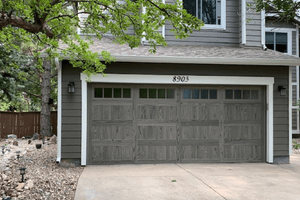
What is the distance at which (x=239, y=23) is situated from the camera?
9055mm

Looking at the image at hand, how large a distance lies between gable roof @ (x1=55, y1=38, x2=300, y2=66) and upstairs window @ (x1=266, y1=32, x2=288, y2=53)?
6765 mm

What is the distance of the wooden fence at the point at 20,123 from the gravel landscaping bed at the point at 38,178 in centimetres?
578

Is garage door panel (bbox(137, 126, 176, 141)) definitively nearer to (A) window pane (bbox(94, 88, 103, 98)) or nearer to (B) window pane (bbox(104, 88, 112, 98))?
(B) window pane (bbox(104, 88, 112, 98))

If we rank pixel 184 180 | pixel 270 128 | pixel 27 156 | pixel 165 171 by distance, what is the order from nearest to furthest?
pixel 184 180 < pixel 165 171 < pixel 270 128 < pixel 27 156

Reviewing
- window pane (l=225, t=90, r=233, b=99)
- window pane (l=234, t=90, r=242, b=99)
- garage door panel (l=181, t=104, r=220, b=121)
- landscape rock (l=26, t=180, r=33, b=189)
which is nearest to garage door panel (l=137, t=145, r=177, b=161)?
garage door panel (l=181, t=104, r=220, b=121)

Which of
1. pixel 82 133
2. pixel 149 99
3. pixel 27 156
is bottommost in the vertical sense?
pixel 27 156

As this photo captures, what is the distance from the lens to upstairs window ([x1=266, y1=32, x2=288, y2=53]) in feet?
47.5

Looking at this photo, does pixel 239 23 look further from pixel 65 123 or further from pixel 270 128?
pixel 65 123

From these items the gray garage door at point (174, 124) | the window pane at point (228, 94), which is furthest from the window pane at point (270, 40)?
the window pane at point (228, 94)

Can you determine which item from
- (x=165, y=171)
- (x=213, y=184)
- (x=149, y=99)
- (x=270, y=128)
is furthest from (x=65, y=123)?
(x=270, y=128)

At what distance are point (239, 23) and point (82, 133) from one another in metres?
5.63

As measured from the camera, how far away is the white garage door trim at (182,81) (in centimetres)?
710

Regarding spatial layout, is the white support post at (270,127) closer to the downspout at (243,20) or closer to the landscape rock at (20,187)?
the downspout at (243,20)

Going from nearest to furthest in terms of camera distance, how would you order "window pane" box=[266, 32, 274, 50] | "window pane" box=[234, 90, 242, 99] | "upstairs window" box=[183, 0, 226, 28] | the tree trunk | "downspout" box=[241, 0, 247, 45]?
"window pane" box=[234, 90, 242, 99] < "downspout" box=[241, 0, 247, 45] < "upstairs window" box=[183, 0, 226, 28] < the tree trunk < "window pane" box=[266, 32, 274, 50]
